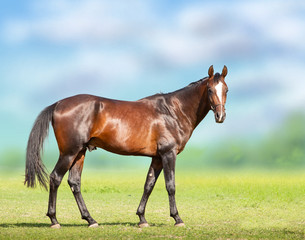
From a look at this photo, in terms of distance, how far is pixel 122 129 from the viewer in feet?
28.9

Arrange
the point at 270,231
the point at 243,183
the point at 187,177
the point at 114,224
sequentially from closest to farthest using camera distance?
the point at 270,231 < the point at 114,224 < the point at 243,183 < the point at 187,177

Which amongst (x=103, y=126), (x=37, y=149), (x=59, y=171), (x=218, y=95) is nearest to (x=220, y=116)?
(x=218, y=95)

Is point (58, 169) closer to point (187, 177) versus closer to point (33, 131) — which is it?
point (33, 131)

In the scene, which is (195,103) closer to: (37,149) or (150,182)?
(150,182)

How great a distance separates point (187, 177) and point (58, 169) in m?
15.6

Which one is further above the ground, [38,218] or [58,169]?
[58,169]

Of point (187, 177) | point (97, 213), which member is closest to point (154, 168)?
point (97, 213)

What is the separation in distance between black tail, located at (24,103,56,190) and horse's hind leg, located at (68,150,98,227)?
530 millimetres

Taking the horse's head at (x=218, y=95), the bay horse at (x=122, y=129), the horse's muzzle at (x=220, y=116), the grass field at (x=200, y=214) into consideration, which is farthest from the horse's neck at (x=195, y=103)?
the grass field at (x=200, y=214)

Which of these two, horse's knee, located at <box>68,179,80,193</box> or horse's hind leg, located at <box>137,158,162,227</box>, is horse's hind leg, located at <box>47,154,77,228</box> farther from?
horse's hind leg, located at <box>137,158,162,227</box>

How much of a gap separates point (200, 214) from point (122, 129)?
4.55m

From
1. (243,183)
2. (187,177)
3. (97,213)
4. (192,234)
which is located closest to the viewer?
(192,234)

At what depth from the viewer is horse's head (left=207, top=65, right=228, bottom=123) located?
8695 mm

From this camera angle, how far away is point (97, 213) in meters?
12.1
